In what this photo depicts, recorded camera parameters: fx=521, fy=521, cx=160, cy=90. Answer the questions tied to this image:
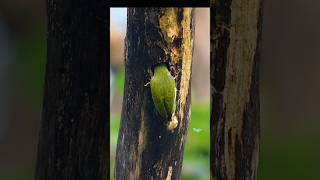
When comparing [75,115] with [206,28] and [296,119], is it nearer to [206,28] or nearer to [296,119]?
[296,119]

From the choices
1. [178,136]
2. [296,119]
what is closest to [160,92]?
[178,136]

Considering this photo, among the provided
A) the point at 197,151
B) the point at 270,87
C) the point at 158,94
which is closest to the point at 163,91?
the point at 158,94

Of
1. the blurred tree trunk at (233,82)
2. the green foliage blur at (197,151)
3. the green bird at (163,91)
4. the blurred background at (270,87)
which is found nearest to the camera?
the blurred tree trunk at (233,82)

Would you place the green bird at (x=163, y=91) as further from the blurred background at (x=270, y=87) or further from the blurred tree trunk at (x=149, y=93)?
the blurred background at (x=270, y=87)

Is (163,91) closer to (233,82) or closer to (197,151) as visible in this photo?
(197,151)

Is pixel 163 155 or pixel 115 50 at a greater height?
pixel 115 50

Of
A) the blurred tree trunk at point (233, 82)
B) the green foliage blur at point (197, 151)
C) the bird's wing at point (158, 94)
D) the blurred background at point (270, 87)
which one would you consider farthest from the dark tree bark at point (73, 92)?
the green foliage blur at point (197, 151)
